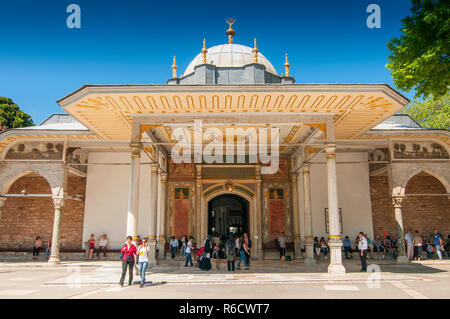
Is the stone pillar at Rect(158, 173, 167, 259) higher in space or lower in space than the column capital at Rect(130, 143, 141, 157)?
lower

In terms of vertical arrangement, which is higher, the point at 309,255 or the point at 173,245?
the point at 173,245

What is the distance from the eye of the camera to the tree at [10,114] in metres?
23.1

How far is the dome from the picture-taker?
49.3ft

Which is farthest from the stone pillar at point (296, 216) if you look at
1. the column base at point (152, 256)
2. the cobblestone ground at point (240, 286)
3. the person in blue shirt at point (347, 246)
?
the column base at point (152, 256)

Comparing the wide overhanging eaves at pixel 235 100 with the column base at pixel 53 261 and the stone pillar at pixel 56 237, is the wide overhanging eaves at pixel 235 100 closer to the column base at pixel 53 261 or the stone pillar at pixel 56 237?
the stone pillar at pixel 56 237

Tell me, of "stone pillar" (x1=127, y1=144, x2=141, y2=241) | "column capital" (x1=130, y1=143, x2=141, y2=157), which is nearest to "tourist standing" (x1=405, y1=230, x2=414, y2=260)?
"stone pillar" (x1=127, y1=144, x2=141, y2=241)

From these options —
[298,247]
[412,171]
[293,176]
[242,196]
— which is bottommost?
[298,247]

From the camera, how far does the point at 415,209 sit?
14.3 metres

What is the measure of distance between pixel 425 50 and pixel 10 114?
2436cm

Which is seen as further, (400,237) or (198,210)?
(198,210)

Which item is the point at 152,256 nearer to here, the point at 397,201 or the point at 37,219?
the point at 37,219

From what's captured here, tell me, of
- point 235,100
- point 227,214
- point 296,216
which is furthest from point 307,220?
point 235,100

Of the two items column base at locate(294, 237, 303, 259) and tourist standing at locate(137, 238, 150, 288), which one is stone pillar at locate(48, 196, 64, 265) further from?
column base at locate(294, 237, 303, 259)

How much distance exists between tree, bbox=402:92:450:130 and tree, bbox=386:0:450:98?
13.3 meters
